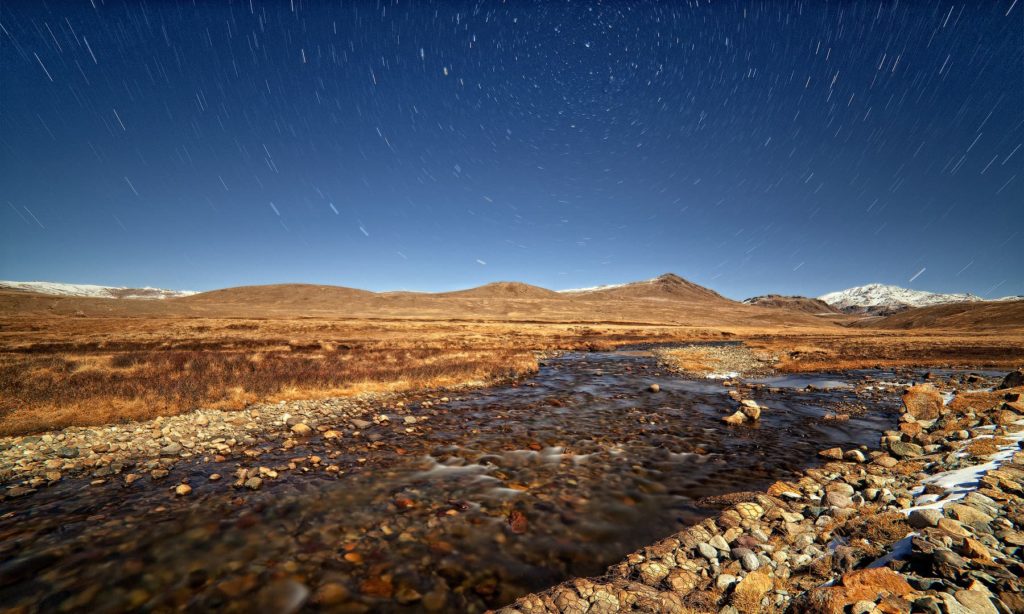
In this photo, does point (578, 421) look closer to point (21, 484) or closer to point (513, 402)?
point (513, 402)

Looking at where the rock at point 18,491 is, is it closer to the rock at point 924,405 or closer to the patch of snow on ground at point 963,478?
the patch of snow on ground at point 963,478

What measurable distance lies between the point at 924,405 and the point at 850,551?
45.2ft

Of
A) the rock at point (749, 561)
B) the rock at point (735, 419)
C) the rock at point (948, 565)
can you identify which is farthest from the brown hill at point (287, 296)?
the rock at point (948, 565)

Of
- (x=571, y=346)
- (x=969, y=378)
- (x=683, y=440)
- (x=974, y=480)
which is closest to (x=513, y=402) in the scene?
(x=683, y=440)

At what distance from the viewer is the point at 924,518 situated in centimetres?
550

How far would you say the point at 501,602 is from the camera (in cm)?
556

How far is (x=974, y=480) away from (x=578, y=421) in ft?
32.4

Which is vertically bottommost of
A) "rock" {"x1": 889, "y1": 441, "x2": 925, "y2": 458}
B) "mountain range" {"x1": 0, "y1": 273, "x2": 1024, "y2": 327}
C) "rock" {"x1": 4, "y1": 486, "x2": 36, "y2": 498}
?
"rock" {"x1": 4, "y1": 486, "x2": 36, "y2": 498}

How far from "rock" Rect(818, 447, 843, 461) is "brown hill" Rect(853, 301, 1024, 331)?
105945 millimetres

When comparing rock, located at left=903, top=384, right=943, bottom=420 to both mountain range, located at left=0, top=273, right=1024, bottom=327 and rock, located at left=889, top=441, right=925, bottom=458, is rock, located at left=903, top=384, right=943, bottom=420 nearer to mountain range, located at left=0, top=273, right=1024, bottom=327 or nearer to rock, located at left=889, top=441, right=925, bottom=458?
rock, located at left=889, top=441, right=925, bottom=458

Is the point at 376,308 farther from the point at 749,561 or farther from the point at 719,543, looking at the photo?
the point at 749,561

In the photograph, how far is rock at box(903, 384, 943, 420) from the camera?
13.8m

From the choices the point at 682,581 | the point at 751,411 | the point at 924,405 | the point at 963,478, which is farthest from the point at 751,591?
the point at 924,405

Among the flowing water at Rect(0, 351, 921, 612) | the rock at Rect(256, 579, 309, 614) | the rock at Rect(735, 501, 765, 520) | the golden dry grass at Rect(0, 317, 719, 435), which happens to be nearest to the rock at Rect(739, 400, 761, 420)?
the flowing water at Rect(0, 351, 921, 612)
